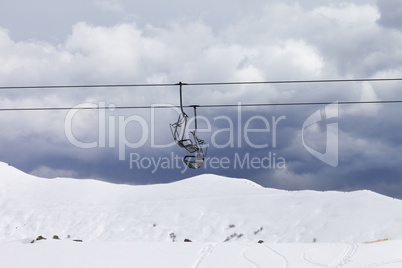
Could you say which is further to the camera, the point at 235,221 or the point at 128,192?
the point at 128,192

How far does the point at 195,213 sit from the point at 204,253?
19603 mm

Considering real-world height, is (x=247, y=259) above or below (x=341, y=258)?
below

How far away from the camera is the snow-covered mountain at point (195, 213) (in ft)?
121

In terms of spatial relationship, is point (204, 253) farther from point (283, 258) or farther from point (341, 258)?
point (341, 258)

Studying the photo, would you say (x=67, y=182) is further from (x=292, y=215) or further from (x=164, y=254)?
(x=164, y=254)

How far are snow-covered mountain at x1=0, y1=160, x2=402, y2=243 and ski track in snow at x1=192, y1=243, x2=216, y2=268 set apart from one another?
12384 mm

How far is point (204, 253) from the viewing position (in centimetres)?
2364

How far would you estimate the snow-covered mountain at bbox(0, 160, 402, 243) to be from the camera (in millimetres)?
36969

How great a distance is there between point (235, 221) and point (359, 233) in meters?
10.7

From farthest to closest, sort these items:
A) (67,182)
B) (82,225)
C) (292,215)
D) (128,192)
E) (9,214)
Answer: (67,182), (128,192), (9,214), (82,225), (292,215)

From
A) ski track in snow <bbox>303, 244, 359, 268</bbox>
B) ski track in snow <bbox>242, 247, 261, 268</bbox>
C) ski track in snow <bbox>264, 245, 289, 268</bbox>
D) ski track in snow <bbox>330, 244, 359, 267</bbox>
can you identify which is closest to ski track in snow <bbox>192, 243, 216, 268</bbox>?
ski track in snow <bbox>242, 247, 261, 268</bbox>

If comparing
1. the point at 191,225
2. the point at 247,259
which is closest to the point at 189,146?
the point at 247,259

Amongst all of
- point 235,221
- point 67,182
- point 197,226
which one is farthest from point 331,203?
point 67,182

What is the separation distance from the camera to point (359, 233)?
114 ft
